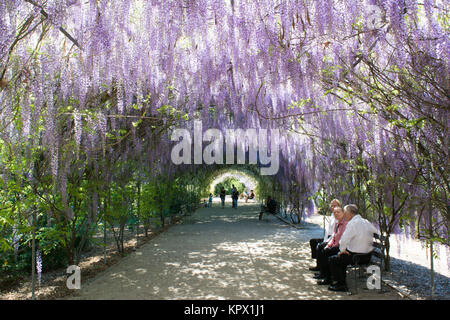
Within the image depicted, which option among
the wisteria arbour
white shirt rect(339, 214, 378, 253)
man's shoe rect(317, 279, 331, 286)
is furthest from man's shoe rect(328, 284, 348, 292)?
the wisteria arbour

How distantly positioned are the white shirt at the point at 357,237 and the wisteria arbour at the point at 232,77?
537 millimetres

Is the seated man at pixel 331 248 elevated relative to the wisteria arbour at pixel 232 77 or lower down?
lower down

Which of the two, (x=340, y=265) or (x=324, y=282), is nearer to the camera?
(x=340, y=265)

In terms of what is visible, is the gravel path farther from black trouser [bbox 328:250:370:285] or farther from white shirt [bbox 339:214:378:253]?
white shirt [bbox 339:214:378:253]

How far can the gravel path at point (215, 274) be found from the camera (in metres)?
3.88

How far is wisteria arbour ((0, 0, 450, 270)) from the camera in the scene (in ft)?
10.6

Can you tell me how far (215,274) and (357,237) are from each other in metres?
1.91

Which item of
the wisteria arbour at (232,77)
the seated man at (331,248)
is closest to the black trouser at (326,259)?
the seated man at (331,248)

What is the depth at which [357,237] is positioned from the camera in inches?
158

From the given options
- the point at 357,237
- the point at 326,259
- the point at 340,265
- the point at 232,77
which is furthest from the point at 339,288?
the point at 232,77

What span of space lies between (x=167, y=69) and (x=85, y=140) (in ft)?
4.75

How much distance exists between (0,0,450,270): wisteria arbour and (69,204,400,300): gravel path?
1063 mm

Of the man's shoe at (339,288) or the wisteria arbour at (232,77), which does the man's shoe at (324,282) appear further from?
the wisteria arbour at (232,77)

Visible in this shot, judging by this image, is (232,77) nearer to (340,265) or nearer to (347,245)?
(347,245)
